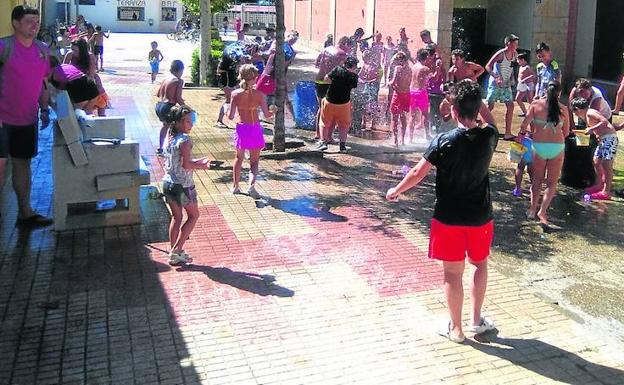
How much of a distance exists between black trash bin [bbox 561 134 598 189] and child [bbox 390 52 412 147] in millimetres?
2822

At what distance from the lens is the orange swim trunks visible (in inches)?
406

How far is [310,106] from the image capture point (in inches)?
489

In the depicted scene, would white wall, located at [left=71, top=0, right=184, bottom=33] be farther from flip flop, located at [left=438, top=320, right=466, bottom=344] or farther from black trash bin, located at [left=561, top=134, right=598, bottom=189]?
flip flop, located at [left=438, top=320, right=466, bottom=344]

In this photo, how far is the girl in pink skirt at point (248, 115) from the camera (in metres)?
7.82

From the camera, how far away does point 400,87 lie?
35.2ft

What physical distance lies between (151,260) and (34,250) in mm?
1126

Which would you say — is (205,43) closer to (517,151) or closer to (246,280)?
(517,151)

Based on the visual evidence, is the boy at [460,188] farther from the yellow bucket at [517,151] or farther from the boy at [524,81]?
the boy at [524,81]

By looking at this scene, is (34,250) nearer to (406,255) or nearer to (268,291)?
(268,291)

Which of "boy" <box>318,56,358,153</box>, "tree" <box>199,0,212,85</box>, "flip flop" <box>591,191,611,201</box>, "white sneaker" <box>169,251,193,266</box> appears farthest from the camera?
"tree" <box>199,0,212,85</box>

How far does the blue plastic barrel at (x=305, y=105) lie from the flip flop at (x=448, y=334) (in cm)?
781

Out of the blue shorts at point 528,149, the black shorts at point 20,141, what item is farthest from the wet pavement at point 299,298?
the black shorts at point 20,141

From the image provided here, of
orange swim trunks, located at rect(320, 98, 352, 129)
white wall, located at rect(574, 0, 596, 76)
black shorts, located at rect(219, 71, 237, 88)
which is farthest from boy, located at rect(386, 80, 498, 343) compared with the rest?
white wall, located at rect(574, 0, 596, 76)

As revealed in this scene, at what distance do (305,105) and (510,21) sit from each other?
31.8 ft
